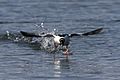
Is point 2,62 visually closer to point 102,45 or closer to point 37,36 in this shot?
point 37,36

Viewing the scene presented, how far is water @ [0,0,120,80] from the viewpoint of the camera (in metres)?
14.9

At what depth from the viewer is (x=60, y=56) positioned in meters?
17.4

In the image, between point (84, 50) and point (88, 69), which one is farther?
point (84, 50)

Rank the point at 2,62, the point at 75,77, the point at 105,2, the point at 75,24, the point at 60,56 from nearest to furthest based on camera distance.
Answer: the point at 75,77 → the point at 2,62 → the point at 60,56 → the point at 75,24 → the point at 105,2

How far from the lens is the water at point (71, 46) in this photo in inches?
587

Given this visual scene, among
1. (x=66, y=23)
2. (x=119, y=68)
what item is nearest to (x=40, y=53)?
(x=119, y=68)

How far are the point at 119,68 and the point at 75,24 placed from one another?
654cm

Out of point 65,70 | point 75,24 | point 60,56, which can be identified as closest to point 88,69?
point 65,70

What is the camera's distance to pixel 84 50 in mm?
17703

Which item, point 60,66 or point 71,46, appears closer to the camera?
point 60,66

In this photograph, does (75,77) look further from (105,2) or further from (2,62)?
(105,2)

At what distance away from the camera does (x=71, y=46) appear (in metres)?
18.4

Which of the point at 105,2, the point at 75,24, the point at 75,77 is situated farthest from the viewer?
the point at 105,2

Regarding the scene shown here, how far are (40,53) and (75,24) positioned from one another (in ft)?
14.2
